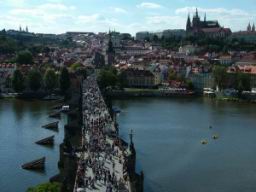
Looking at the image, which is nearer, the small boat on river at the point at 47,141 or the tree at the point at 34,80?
the small boat on river at the point at 47,141

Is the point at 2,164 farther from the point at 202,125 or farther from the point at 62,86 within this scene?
the point at 62,86

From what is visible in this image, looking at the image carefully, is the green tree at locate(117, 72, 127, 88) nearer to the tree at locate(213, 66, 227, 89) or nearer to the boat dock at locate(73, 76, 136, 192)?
the tree at locate(213, 66, 227, 89)

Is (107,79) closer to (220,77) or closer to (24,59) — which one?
(220,77)

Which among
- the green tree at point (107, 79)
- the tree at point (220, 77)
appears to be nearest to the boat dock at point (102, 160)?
the green tree at point (107, 79)

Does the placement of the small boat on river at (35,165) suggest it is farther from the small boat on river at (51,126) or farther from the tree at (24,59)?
the tree at (24,59)

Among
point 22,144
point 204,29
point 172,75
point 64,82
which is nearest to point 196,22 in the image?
point 204,29

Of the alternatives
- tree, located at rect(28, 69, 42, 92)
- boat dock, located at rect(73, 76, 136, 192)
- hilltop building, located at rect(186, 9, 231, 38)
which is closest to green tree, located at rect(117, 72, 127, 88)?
tree, located at rect(28, 69, 42, 92)
